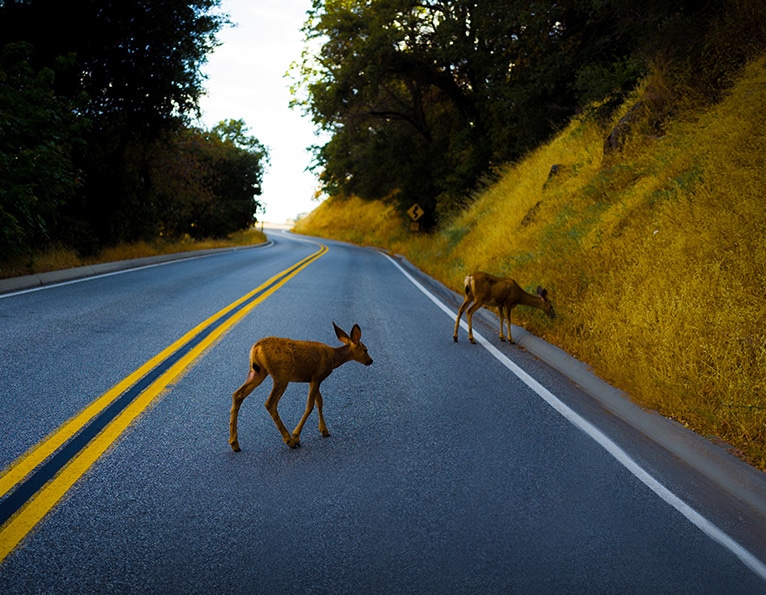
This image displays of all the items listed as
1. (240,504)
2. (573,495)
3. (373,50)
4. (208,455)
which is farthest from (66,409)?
(373,50)

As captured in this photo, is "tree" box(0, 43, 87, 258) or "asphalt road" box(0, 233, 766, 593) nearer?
"asphalt road" box(0, 233, 766, 593)

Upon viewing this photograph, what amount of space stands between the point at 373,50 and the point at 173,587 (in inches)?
1101

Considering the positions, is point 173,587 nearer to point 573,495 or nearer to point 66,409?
point 573,495

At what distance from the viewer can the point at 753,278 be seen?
283 inches

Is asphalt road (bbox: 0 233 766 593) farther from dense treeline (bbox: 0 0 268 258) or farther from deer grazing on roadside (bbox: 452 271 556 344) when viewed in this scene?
dense treeline (bbox: 0 0 268 258)

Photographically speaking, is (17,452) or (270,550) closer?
(270,550)

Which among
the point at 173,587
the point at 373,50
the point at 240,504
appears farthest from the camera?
the point at 373,50

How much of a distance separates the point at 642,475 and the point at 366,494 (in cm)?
198

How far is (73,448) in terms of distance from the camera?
4340 mm

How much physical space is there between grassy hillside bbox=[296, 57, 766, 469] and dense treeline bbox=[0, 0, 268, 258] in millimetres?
9835

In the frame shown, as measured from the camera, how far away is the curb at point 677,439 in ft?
14.0

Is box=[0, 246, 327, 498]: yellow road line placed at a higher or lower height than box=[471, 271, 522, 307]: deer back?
lower

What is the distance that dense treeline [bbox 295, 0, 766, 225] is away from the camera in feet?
42.9

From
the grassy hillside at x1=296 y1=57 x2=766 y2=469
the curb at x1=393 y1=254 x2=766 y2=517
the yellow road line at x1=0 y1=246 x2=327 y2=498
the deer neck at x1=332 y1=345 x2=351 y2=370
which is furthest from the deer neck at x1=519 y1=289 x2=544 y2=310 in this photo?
the deer neck at x1=332 y1=345 x2=351 y2=370
